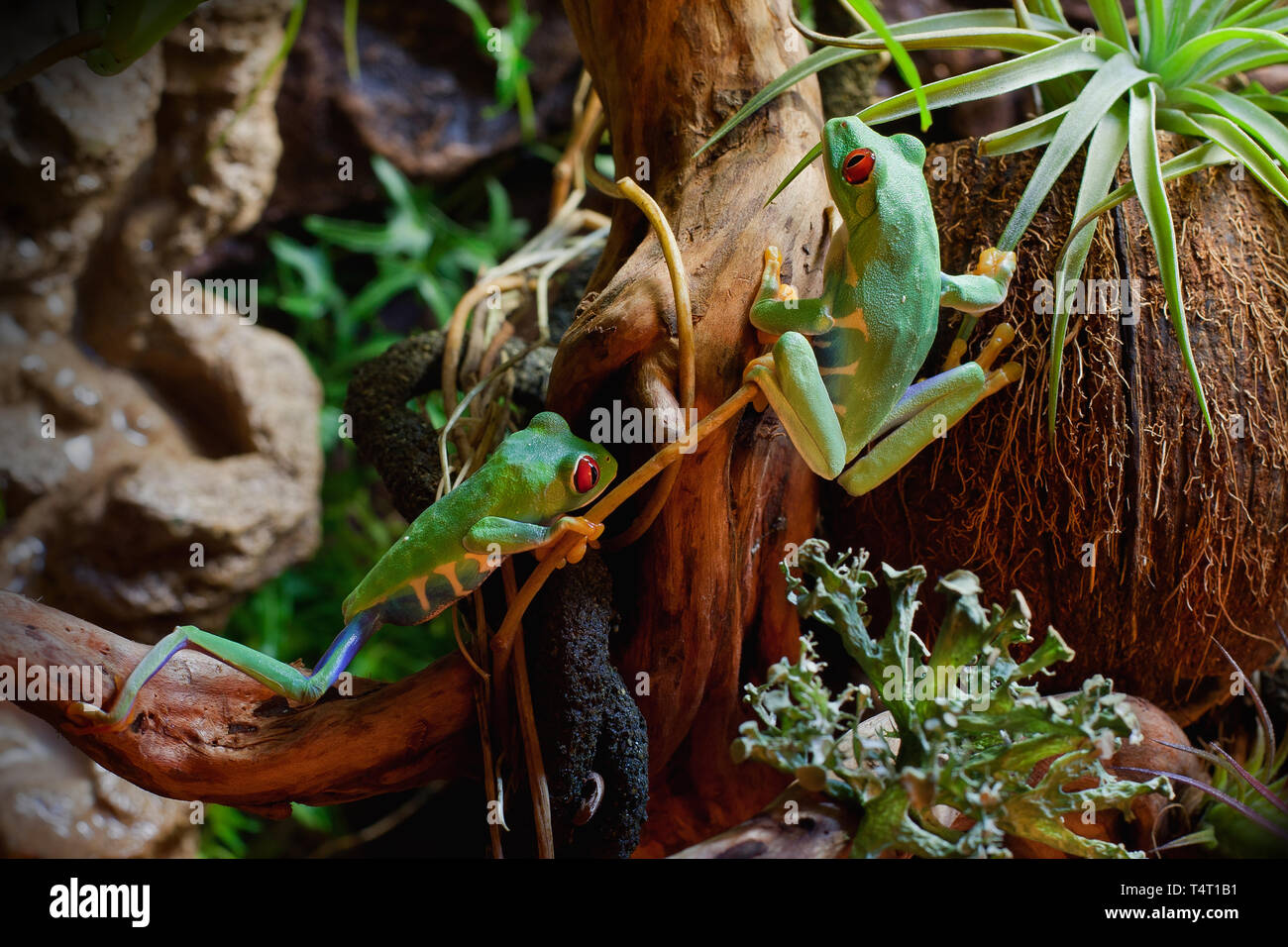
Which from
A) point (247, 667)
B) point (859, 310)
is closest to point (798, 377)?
point (859, 310)

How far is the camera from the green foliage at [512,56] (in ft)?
9.61

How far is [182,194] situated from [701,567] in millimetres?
2121

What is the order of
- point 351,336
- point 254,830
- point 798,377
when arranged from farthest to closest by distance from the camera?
1. point 351,336
2. point 254,830
3. point 798,377

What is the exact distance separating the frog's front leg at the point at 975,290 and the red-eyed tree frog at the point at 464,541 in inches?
22.4

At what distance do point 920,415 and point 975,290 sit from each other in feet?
0.66

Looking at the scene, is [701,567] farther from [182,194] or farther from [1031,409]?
[182,194]

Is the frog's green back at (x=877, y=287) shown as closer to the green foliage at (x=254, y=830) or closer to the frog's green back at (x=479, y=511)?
the frog's green back at (x=479, y=511)

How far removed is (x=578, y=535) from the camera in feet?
4.01

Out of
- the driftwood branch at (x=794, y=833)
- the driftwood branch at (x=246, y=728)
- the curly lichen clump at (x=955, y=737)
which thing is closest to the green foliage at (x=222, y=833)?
the driftwood branch at (x=246, y=728)

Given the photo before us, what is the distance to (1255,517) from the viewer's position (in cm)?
146

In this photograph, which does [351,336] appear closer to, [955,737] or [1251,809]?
[955,737]

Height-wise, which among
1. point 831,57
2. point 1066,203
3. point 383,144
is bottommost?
point 1066,203
